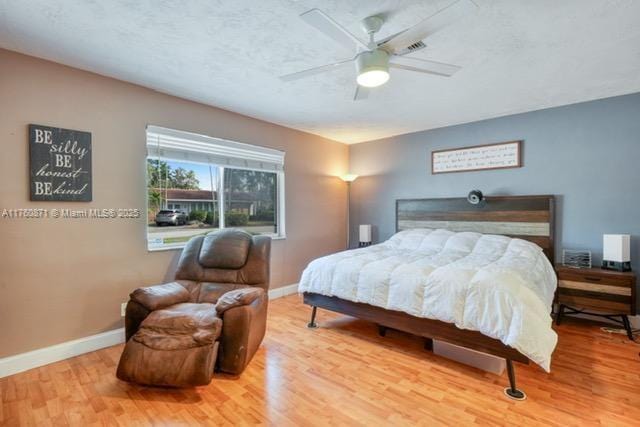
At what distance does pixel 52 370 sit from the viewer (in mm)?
2314

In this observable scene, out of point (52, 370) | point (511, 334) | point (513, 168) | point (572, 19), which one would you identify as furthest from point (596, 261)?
point (52, 370)

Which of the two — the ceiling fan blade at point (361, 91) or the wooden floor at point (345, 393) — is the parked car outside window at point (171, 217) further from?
the ceiling fan blade at point (361, 91)

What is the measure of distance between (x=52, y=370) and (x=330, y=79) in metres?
3.26

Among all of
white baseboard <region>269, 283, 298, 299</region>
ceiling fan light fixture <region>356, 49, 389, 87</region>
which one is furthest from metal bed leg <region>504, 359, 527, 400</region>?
white baseboard <region>269, 283, 298, 299</region>

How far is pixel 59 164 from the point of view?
2443 millimetres

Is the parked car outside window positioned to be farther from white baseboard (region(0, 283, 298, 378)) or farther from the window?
white baseboard (region(0, 283, 298, 378))

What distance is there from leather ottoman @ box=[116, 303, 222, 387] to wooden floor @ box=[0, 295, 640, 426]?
0.49 ft

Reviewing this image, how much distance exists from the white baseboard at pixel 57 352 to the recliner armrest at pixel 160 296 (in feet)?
2.69

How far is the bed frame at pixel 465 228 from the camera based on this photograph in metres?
2.16

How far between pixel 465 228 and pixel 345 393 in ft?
9.57

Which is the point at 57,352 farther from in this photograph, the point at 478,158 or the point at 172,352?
the point at 478,158

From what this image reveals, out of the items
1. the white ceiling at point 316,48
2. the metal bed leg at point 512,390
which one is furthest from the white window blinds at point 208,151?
the metal bed leg at point 512,390

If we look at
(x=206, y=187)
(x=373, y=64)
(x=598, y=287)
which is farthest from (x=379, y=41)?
(x=598, y=287)

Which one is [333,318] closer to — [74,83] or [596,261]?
→ [596,261]
